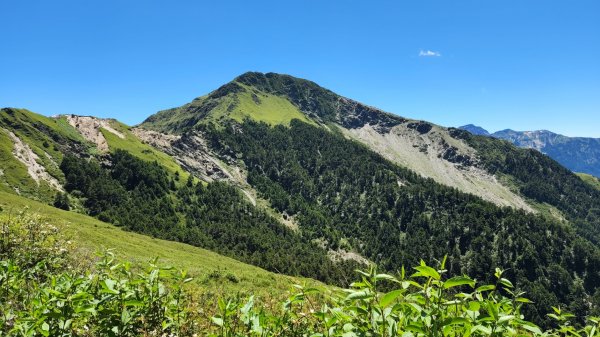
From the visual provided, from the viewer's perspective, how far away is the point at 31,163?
561ft

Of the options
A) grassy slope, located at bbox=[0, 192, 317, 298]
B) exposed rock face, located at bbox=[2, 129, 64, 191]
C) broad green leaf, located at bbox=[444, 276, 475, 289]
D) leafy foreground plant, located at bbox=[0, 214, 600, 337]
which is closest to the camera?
broad green leaf, located at bbox=[444, 276, 475, 289]

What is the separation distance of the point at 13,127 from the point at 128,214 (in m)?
82.5

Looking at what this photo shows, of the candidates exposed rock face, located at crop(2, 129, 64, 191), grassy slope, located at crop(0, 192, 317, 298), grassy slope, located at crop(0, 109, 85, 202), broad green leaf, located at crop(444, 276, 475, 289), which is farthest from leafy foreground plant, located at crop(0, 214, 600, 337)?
exposed rock face, located at crop(2, 129, 64, 191)

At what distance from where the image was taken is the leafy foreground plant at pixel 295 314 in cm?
328

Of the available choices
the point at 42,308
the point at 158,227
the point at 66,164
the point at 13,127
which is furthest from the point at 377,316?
the point at 13,127

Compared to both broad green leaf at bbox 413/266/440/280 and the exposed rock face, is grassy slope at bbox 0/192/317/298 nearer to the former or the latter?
broad green leaf at bbox 413/266/440/280

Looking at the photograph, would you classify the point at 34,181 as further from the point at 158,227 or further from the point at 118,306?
the point at 118,306

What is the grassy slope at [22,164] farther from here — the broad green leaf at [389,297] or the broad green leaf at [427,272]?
the broad green leaf at [427,272]

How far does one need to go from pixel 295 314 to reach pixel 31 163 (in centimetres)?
20787

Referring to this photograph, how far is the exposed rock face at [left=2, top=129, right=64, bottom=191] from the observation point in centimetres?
16556

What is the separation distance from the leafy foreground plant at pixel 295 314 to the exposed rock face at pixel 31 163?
189924 mm

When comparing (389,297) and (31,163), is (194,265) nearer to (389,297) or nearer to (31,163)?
(389,297)

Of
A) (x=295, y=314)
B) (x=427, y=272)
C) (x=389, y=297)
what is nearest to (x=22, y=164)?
(x=295, y=314)

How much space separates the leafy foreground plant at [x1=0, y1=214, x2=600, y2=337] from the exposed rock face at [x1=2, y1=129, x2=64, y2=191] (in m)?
190
